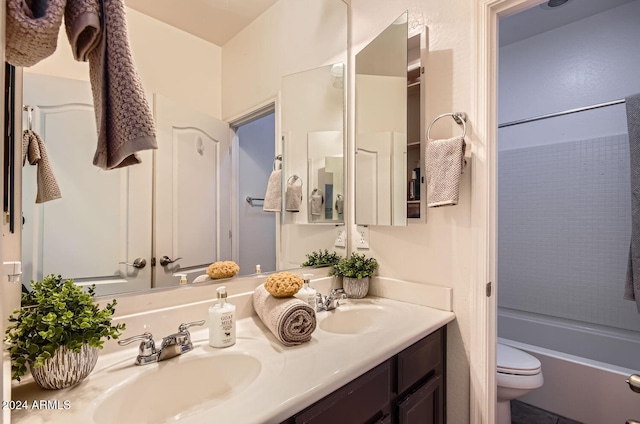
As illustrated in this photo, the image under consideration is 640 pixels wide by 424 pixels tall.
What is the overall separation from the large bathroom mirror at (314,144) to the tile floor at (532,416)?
1576 millimetres

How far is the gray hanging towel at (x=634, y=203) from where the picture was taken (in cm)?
171

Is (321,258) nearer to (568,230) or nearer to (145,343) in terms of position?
(145,343)

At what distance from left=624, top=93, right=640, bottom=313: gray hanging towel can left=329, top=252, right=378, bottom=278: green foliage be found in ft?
4.69

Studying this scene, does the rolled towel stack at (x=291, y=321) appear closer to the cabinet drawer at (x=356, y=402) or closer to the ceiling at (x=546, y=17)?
the cabinet drawer at (x=356, y=402)

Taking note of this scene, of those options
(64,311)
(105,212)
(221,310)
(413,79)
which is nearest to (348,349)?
(221,310)

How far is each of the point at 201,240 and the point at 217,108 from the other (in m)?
0.53

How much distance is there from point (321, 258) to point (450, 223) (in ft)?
2.20

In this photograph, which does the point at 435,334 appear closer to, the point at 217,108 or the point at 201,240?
the point at 201,240

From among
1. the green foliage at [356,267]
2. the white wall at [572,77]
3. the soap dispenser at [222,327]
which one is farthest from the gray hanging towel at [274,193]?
the white wall at [572,77]

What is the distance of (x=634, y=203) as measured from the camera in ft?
5.71

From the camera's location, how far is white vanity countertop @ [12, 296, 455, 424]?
654 mm

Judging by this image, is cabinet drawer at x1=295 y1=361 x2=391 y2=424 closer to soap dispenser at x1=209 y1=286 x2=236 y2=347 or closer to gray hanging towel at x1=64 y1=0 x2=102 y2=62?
soap dispenser at x1=209 y1=286 x2=236 y2=347

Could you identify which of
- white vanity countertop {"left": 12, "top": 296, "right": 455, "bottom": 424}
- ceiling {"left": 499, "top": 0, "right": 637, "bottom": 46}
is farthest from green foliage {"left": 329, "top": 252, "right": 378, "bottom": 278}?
ceiling {"left": 499, "top": 0, "right": 637, "bottom": 46}

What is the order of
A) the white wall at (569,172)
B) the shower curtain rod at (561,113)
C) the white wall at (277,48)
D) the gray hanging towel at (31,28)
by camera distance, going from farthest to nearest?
the white wall at (569,172)
the shower curtain rod at (561,113)
the white wall at (277,48)
the gray hanging towel at (31,28)
